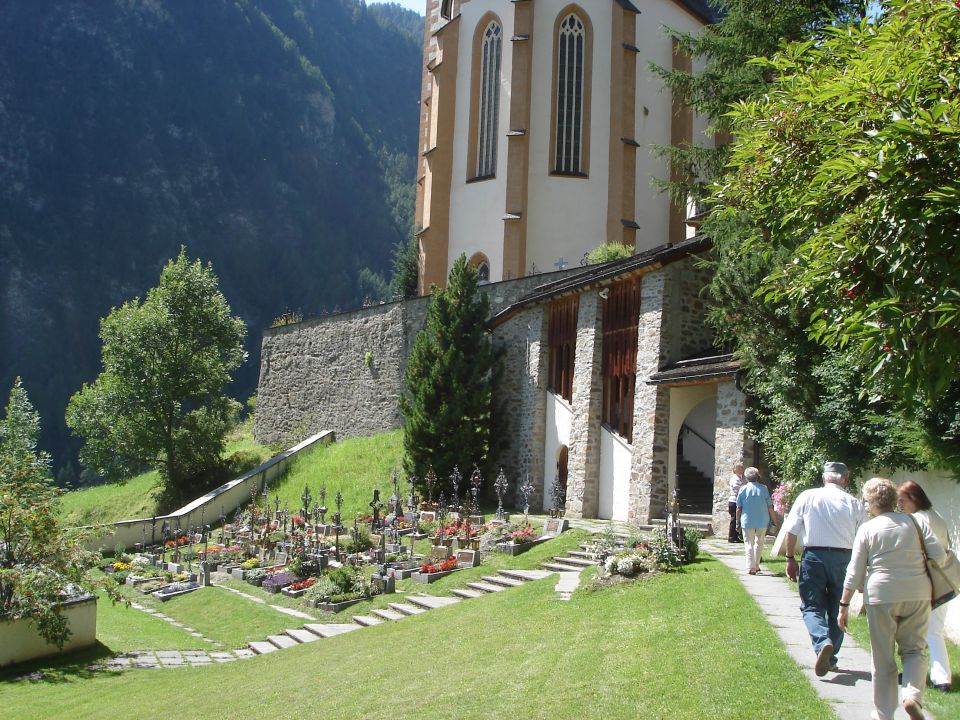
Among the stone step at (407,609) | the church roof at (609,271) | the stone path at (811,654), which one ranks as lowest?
the stone step at (407,609)

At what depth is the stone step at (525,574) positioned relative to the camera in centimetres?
1365

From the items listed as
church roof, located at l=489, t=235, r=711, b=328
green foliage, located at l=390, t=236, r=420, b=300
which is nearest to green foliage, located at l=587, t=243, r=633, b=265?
church roof, located at l=489, t=235, r=711, b=328

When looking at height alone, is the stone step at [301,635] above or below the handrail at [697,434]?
below

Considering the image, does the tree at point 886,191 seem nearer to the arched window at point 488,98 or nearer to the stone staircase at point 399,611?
the stone staircase at point 399,611

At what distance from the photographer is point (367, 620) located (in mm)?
13430

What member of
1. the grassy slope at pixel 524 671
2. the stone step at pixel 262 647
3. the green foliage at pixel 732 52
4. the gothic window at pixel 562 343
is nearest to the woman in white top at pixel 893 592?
the grassy slope at pixel 524 671

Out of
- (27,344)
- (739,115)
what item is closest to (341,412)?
(739,115)

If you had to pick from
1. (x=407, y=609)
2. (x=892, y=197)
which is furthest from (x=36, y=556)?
(x=892, y=197)

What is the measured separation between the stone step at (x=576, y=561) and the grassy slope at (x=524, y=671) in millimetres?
1481

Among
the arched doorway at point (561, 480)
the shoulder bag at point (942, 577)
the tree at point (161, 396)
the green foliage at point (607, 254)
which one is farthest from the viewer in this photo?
the tree at point (161, 396)

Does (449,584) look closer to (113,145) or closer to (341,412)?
(341,412)

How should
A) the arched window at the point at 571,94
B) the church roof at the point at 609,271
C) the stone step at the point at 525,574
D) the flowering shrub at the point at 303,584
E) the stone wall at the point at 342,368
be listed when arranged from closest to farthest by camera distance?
the stone step at the point at 525,574
the flowering shrub at the point at 303,584
the church roof at the point at 609,271
the stone wall at the point at 342,368
the arched window at the point at 571,94

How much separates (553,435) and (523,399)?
157 cm

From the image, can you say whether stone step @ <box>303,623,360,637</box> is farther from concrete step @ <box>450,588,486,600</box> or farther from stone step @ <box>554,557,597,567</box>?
stone step @ <box>554,557,597,567</box>
